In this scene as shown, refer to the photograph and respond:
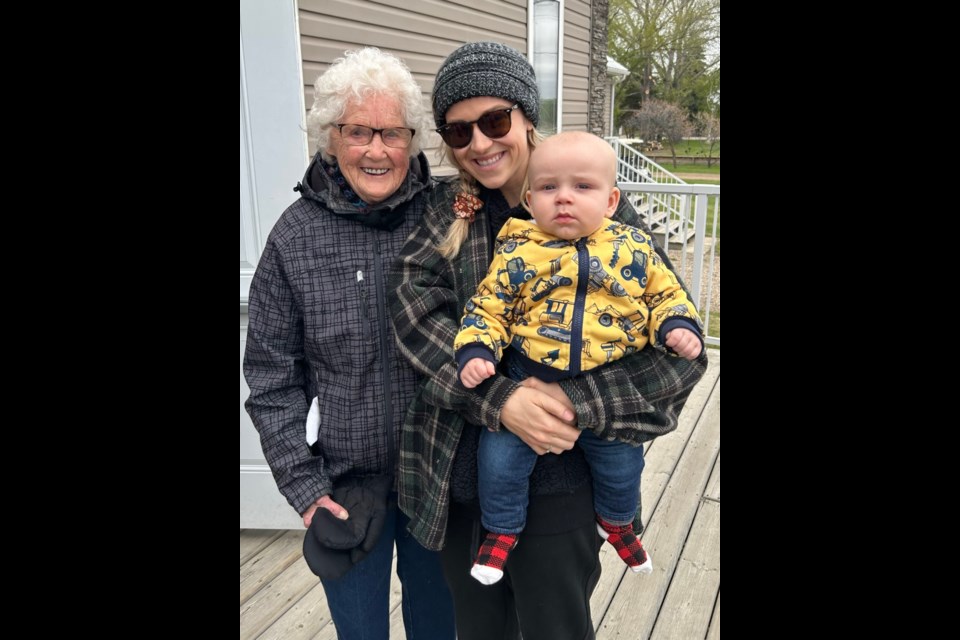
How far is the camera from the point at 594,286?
3.91 feet

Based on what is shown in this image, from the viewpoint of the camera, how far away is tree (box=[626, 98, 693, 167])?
2158 centimetres

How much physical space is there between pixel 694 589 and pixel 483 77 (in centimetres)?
197

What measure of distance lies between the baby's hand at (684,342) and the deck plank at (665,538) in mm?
1319

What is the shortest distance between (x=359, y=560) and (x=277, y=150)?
171 cm

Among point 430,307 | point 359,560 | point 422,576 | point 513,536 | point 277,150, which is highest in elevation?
point 277,150

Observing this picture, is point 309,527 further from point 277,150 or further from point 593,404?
point 277,150

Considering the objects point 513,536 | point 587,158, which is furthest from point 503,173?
point 513,536

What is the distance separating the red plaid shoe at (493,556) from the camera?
3.92 feet

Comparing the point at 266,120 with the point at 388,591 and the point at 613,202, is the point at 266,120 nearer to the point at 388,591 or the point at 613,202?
the point at 613,202

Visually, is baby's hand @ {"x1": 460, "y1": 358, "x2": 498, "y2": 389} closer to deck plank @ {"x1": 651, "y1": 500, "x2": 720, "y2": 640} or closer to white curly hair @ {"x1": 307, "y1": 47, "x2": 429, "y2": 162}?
white curly hair @ {"x1": 307, "y1": 47, "x2": 429, "y2": 162}

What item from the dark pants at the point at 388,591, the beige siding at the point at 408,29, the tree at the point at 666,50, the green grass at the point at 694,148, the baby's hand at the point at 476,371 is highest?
the tree at the point at 666,50

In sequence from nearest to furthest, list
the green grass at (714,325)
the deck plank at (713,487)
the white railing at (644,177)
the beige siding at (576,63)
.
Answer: the deck plank at (713,487)
the green grass at (714,325)
the beige siding at (576,63)
the white railing at (644,177)

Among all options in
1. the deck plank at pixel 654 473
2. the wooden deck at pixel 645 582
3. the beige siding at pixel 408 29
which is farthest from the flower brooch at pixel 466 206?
the wooden deck at pixel 645 582

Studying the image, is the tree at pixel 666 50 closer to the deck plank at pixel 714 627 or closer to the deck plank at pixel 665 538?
the deck plank at pixel 665 538
